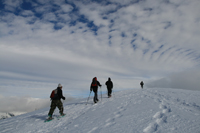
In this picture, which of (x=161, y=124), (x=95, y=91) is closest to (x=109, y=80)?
(x=95, y=91)

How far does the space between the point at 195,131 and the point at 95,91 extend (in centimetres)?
866

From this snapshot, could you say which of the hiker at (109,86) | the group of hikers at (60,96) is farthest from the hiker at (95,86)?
the hiker at (109,86)

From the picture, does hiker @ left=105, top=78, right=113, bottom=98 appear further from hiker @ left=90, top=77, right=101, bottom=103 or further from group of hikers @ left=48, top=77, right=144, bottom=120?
hiker @ left=90, top=77, right=101, bottom=103

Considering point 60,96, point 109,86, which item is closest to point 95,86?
point 109,86

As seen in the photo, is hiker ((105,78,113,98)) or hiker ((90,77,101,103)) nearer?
hiker ((90,77,101,103))

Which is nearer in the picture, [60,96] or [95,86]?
[60,96]

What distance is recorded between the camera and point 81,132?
5047 millimetres

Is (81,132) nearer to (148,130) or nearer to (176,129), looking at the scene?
(148,130)

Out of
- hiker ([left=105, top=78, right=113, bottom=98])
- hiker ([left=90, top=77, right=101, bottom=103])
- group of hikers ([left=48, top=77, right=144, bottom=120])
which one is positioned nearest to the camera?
group of hikers ([left=48, top=77, right=144, bottom=120])

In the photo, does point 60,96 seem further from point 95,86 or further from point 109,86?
point 109,86

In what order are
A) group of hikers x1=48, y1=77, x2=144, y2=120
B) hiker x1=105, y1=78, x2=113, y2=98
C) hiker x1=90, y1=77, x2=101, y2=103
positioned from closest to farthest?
group of hikers x1=48, y1=77, x2=144, y2=120, hiker x1=90, y1=77, x2=101, y2=103, hiker x1=105, y1=78, x2=113, y2=98

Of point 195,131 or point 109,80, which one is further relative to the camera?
point 109,80

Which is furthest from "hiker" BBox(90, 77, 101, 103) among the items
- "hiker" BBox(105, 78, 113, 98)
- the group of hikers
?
"hiker" BBox(105, 78, 113, 98)

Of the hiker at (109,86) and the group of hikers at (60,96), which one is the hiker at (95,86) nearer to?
the group of hikers at (60,96)
